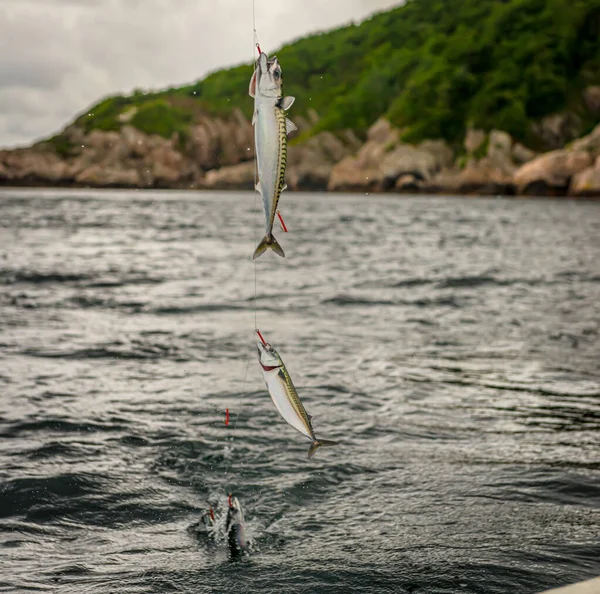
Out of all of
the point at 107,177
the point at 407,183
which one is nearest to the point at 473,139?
the point at 407,183

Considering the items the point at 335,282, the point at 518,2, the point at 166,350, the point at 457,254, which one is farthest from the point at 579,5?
the point at 166,350

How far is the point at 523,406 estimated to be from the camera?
10.9 meters

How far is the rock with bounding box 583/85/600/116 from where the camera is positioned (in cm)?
13955

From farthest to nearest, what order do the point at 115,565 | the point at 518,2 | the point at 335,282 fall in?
the point at 518,2
the point at 335,282
the point at 115,565

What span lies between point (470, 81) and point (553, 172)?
60121 millimetres

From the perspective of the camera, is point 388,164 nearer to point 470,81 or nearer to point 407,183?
point 407,183

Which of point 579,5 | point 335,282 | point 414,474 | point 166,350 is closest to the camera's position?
point 414,474

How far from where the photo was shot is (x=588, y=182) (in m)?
98.4

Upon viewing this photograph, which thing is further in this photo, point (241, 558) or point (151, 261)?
point (151, 261)

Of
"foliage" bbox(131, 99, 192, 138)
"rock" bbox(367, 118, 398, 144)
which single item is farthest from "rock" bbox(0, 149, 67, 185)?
"rock" bbox(367, 118, 398, 144)

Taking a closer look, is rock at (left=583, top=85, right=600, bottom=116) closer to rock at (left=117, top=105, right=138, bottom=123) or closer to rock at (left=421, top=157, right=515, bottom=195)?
rock at (left=421, top=157, right=515, bottom=195)

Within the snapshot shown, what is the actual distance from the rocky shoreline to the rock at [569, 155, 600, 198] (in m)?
0.13

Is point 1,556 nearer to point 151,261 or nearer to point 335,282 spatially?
point 335,282

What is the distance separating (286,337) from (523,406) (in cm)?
582
